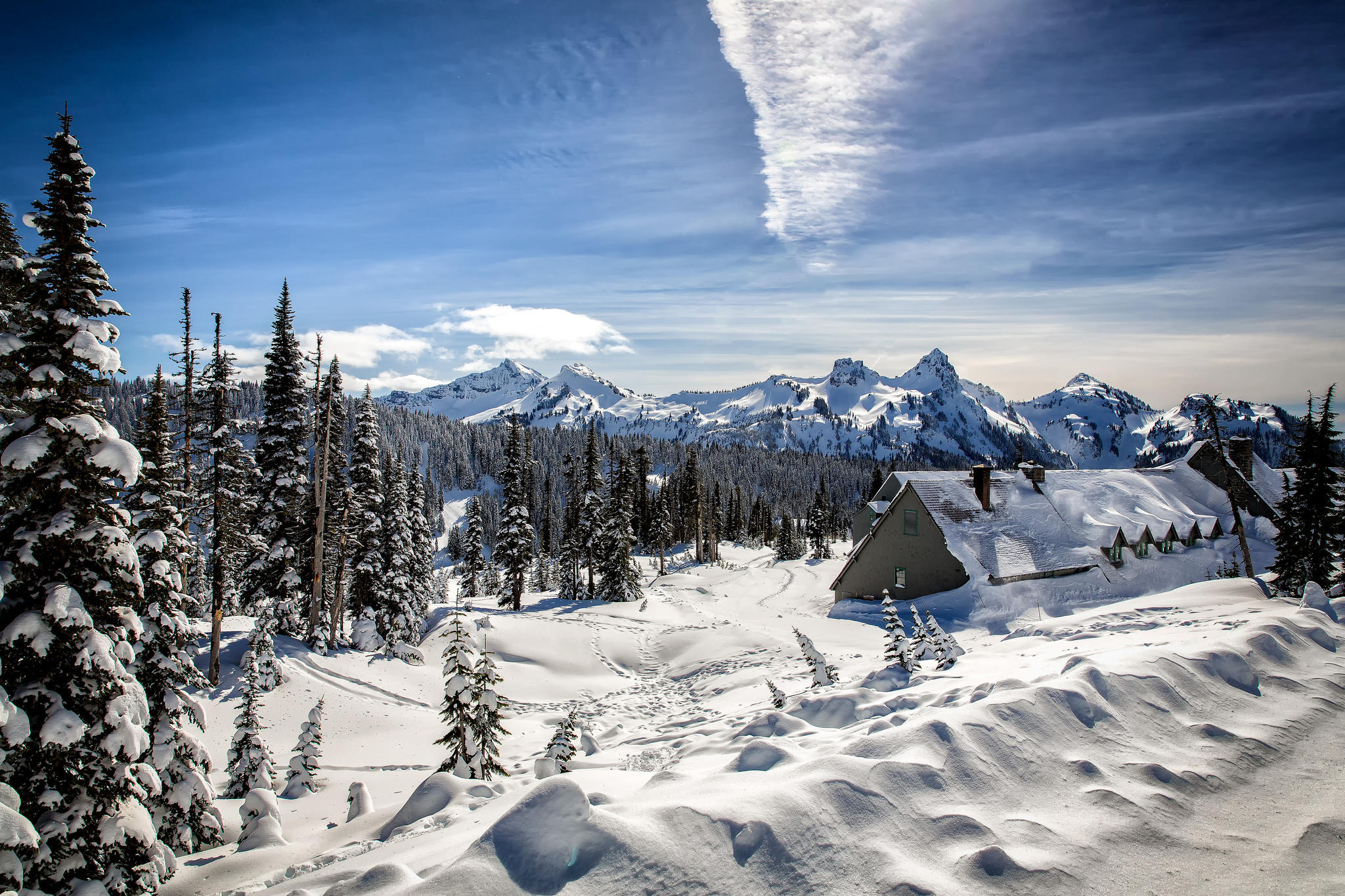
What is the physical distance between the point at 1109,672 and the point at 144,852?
42.5 ft

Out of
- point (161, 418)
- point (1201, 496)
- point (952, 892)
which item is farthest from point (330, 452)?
point (1201, 496)

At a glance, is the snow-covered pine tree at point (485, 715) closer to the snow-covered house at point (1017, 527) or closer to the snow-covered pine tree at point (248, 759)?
the snow-covered pine tree at point (248, 759)

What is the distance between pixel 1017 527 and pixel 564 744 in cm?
2975

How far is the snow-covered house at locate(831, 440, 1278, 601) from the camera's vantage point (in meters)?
29.3

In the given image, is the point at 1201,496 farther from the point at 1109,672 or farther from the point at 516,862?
the point at 516,862

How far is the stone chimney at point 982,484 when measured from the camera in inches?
1256

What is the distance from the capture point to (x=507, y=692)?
22000 mm

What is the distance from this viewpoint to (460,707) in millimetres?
10656

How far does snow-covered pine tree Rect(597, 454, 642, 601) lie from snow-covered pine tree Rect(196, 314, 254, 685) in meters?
25.1

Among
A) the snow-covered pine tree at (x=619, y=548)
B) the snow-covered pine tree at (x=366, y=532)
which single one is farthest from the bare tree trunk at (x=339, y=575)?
the snow-covered pine tree at (x=619, y=548)

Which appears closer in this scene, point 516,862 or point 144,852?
point 516,862

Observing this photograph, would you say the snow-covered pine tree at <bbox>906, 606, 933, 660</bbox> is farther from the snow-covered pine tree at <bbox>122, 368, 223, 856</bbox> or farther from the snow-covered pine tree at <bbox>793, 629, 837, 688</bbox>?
the snow-covered pine tree at <bbox>122, 368, 223, 856</bbox>

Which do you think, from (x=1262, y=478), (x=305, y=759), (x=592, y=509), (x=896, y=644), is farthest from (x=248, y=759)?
(x=1262, y=478)

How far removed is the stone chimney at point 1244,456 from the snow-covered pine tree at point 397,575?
49848 mm
